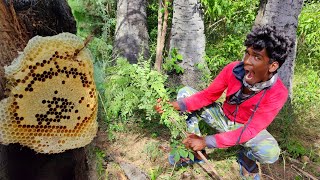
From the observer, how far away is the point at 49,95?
3.28ft

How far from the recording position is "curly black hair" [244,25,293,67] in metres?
2.60

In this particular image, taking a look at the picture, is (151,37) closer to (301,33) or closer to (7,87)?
(301,33)

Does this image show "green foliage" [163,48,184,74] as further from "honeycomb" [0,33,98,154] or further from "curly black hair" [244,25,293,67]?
"honeycomb" [0,33,98,154]

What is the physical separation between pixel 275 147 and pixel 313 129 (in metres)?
1.70

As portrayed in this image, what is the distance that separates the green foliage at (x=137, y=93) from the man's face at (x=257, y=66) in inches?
28.8

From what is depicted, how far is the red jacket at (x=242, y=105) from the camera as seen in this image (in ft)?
9.09

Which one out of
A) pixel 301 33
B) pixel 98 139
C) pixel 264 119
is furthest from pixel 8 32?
pixel 301 33

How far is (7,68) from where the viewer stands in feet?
3.12

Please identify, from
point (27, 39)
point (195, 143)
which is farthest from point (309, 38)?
point (27, 39)

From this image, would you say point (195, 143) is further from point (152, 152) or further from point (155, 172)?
point (152, 152)

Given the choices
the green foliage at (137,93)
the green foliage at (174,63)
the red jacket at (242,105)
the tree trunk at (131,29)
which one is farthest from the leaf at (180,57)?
the red jacket at (242,105)

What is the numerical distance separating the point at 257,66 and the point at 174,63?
1.86 metres

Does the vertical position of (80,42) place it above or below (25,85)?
above

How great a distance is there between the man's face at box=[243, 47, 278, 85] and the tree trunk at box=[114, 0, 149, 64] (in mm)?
2771
